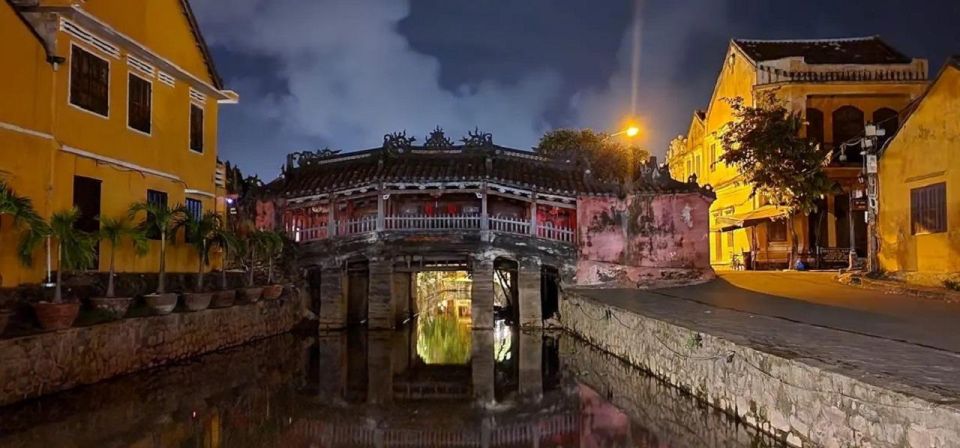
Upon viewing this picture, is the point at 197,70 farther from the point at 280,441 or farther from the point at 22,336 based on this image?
the point at 280,441

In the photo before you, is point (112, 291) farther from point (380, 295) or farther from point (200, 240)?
point (380, 295)

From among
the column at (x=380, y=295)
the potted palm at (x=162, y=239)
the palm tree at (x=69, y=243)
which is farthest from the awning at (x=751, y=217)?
the palm tree at (x=69, y=243)

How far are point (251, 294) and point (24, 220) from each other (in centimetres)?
787

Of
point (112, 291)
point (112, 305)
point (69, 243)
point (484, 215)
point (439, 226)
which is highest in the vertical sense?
point (484, 215)

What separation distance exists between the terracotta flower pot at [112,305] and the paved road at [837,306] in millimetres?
12404

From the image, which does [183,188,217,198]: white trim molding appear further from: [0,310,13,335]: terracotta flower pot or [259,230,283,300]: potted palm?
[0,310,13,335]: terracotta flower pot

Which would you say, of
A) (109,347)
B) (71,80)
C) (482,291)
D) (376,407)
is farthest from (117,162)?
(482,291)

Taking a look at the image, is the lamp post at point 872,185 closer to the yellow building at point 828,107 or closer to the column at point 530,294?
the yellow building at point 828,107

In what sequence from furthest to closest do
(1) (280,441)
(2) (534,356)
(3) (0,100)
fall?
1. (2) (534,356)
2. (3) (0,100)
3. (1) (280,441)

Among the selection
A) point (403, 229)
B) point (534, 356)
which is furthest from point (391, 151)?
point (534, 356)

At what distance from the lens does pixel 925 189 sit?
1778 cm

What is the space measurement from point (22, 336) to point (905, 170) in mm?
20679

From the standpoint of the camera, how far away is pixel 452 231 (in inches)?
894

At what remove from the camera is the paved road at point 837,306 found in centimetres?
1052
